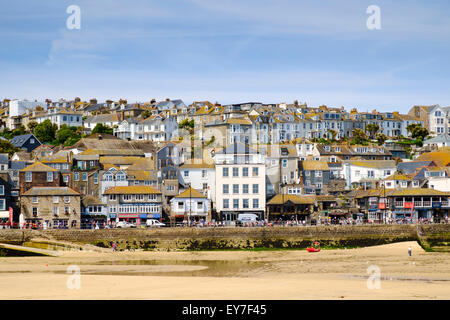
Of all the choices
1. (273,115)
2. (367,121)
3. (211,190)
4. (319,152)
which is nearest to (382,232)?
(211,190)

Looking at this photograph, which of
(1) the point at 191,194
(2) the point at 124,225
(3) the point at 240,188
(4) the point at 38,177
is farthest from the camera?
(3) the point at 240,188

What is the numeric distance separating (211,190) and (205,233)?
15504 mm

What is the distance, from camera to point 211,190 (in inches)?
2788

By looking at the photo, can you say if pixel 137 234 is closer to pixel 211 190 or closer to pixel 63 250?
pixel 63 250

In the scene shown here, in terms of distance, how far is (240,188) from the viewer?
2628 inches

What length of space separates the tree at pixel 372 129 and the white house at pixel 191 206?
183 feet

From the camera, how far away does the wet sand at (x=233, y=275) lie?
29.7 m

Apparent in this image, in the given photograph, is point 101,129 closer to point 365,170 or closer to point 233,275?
point 365,170

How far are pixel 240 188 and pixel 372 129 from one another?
53.5 m

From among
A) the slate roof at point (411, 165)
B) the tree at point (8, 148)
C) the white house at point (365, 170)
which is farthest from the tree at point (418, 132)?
the tree at point (8, 148)

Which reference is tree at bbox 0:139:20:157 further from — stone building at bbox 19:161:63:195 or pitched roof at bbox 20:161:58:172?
stone building at bbox 19:161:63:195

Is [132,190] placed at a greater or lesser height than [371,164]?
lesser

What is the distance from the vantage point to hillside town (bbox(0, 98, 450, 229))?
210 ft

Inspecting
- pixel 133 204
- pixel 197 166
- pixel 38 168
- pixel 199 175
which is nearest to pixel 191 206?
pixel 133 204
